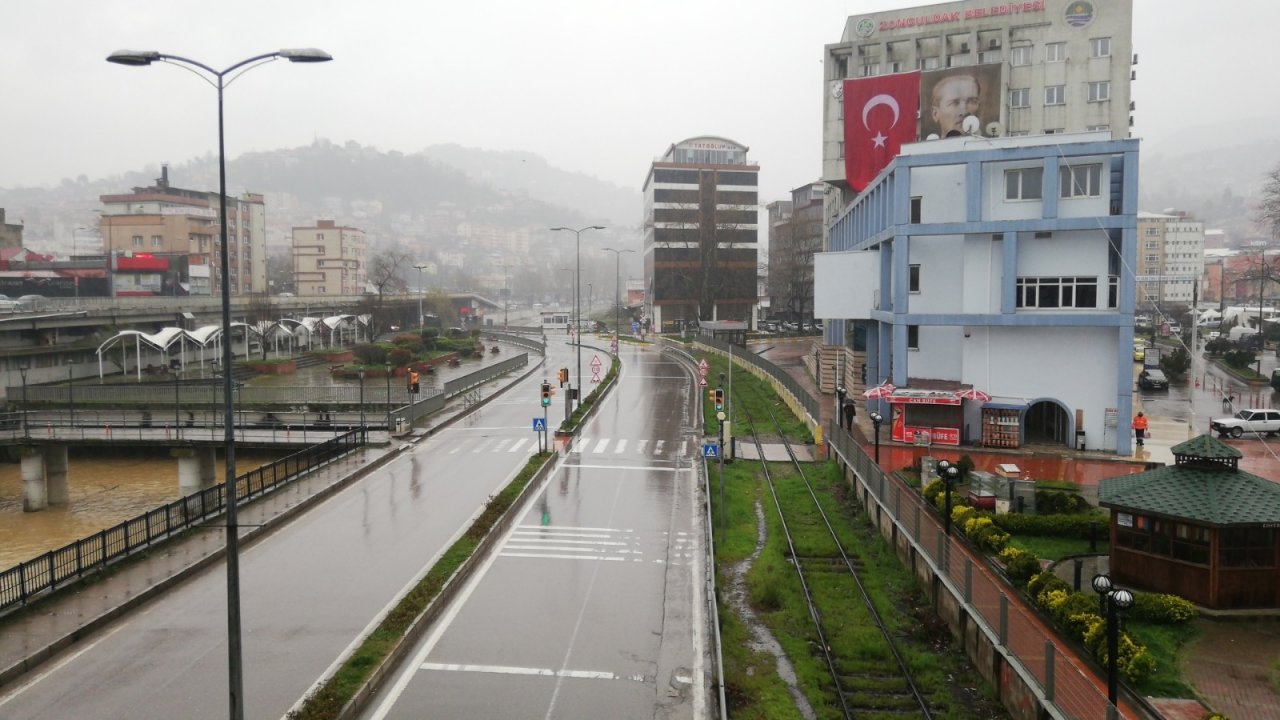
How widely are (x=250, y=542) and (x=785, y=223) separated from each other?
120104mm

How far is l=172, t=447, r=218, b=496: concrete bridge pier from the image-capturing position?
36.8m

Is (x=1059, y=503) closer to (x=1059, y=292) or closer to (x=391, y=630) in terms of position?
(x=1059, y=292)

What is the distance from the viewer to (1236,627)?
48.8ft

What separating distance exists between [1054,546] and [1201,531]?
4.83 meters

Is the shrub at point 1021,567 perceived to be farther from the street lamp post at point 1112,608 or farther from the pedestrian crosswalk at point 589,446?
the pedestrian crosswalk at point 589,446

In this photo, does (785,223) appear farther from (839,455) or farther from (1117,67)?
(839,455)

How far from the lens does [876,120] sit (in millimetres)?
49375

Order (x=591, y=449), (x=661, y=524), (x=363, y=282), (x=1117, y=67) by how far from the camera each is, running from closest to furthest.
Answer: (x=661, y=524), (x=591, y=449), (x=1117, y=67), (x=363, y=282)

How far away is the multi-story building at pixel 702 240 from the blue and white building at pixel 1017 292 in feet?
249

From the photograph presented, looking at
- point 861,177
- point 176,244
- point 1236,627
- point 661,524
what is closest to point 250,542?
point 661,524

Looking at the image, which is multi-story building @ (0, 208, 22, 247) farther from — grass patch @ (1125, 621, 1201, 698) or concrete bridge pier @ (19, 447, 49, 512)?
grass patch @ (1125, 621, 1201, 698)

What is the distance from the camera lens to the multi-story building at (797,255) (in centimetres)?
10938

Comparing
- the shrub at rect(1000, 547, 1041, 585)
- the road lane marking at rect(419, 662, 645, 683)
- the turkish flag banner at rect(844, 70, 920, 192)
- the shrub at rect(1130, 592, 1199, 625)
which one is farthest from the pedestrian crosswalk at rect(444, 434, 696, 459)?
the shrub at rect(1130, 592, 1199, 625)

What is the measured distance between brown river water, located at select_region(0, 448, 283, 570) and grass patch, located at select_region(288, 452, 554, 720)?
51.7ft
